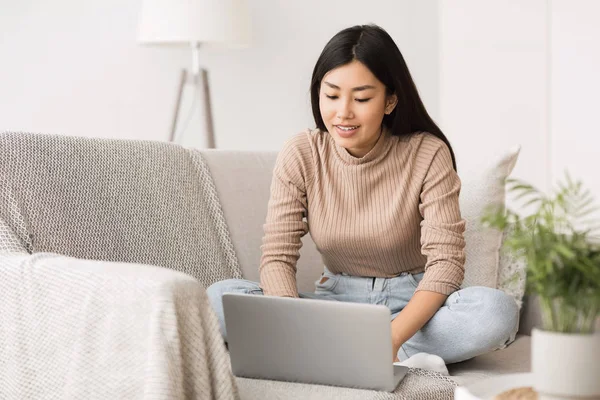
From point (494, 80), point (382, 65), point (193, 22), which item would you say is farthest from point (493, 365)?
point (494, 80)

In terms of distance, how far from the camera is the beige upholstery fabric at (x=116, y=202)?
60.6 inches

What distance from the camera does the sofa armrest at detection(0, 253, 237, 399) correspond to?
3.52 ft

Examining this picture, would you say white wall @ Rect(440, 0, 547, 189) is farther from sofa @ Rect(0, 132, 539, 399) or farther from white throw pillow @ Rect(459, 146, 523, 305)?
sofa @ Rect(0, 132, 539, 399)

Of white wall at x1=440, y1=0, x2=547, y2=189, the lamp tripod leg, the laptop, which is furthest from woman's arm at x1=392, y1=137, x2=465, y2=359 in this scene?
white wall at x1=440, y1=0, x2=547, y2=189

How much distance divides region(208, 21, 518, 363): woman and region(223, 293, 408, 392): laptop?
12.6 inches

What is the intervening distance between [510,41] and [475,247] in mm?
1860

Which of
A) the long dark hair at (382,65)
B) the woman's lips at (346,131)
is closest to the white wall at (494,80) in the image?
the long dark hair at (382,65)

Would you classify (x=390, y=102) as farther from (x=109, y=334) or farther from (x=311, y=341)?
(x=109, y=334)

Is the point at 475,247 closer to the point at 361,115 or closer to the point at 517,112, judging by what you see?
the point at 361,115

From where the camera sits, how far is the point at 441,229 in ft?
5.17

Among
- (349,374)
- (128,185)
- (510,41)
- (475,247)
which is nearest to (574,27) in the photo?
(510,41)

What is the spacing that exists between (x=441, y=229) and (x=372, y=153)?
0.75ft

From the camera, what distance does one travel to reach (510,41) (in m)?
3.44

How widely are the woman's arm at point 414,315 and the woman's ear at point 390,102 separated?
391 mm
